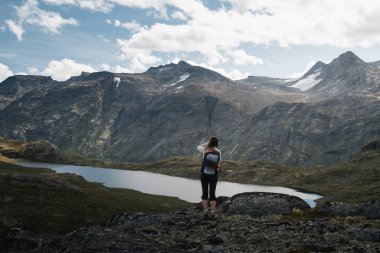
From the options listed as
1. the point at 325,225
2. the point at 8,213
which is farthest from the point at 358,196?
the point at 325,225

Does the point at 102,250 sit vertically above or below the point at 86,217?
above

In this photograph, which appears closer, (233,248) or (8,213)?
(233,248)

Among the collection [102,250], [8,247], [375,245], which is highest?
[375,245]

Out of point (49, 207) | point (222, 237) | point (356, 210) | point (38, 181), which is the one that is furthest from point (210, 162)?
point (38, 181)

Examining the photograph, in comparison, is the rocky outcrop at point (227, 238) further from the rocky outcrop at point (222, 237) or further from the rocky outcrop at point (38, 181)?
the rocky outcrop at point (38, 181)

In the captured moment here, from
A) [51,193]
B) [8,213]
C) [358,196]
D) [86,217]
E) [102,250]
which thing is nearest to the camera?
[102,250]

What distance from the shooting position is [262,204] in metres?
45.6

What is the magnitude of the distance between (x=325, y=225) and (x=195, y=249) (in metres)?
10.5

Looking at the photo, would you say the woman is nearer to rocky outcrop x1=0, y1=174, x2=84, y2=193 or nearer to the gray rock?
the gray rock

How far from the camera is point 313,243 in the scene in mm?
23156

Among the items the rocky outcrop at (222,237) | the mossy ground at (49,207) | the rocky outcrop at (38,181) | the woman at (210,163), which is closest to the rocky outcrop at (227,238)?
the rocky outcrop at (222,237)

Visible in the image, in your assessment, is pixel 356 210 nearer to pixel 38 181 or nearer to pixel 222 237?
pixel 222 237

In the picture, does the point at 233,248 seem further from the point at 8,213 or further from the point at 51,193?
the point at 51,193

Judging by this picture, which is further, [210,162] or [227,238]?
[210,162]
